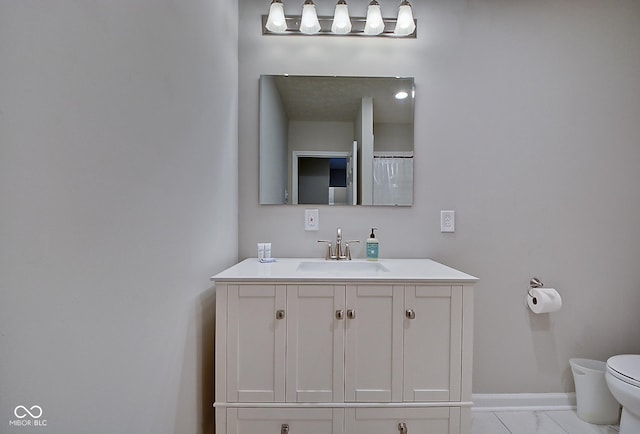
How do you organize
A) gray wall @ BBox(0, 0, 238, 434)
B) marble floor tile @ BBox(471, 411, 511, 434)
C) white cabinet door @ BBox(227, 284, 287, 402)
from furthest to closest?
marble floor tile @ BBox(471, 411, 511, 434) < white cabinet door @ BBox(227, 284, 287, 402) < gray wall @ BBox(0, 0, 238, 434)

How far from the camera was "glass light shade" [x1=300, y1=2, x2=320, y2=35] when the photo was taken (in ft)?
5.16

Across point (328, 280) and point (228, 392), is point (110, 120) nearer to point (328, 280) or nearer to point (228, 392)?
point (328, 280)

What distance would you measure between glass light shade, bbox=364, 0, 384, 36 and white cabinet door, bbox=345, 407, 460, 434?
1874mm

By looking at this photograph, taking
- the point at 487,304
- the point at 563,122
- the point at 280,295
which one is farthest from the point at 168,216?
the point at 563,122

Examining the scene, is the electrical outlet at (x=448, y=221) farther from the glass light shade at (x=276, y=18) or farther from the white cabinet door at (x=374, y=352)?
the glass light shade at (x=276, y=18)

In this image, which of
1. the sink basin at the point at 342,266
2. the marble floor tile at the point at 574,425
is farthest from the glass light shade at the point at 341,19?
the marble floor tile at the point at 574,425

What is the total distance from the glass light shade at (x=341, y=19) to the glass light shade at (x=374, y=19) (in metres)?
0.11

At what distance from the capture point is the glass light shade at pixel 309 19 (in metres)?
1.57

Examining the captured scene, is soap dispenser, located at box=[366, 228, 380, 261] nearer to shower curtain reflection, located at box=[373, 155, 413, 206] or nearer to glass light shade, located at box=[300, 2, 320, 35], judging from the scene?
shower curtain reflection, located at box=[373, 155, 413, 206]

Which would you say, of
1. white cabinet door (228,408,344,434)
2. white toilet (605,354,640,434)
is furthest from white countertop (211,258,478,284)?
white toilet (605,354,640,434)

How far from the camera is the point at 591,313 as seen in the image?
1.69m

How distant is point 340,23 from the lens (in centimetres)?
160

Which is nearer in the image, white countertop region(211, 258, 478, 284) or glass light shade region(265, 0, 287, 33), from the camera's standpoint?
white countertop region(211, 258, 478, 284)

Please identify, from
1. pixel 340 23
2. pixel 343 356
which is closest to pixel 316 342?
pixel 343 356
